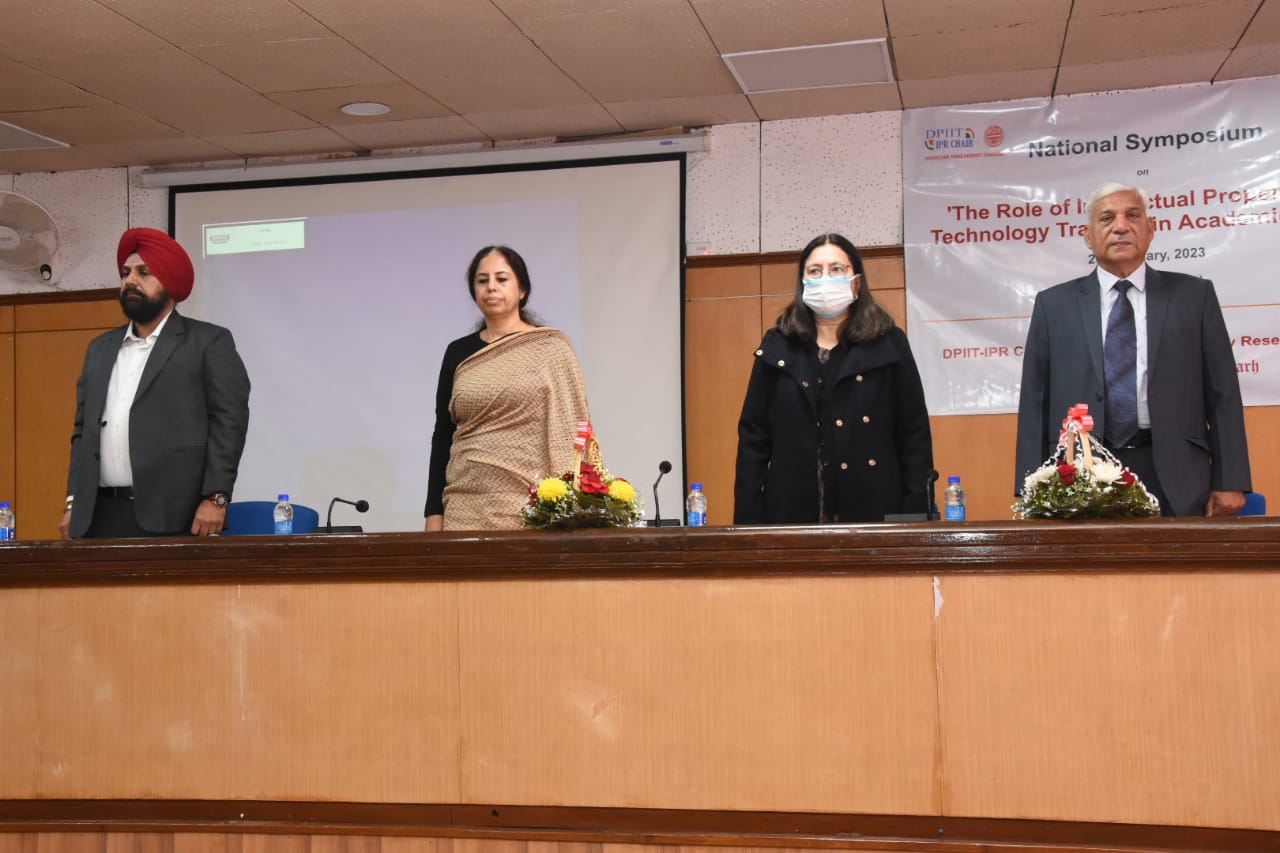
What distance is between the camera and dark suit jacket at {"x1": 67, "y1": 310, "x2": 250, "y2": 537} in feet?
10.3

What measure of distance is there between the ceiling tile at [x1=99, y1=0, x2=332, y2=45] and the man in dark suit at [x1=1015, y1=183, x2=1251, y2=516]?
2.68 metres

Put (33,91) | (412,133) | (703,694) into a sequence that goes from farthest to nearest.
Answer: (412,133) → (33,91) → (703,694)

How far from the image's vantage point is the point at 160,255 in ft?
11.0

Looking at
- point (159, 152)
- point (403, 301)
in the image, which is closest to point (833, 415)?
point (403, 301)

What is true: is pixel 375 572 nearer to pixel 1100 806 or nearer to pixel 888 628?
pixel 888 628

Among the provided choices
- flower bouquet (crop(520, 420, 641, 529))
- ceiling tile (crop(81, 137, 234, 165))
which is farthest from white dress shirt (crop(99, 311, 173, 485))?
ceiling tile (crop(81, 137, 234, 165))

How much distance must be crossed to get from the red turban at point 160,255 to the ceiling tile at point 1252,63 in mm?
3799

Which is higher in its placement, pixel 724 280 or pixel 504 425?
pixel 724 280

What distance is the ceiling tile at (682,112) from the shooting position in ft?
16.8

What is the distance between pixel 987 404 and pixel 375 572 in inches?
139

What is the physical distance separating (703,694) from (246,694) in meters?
0.81

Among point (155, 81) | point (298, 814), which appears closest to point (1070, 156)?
point (155, 81)

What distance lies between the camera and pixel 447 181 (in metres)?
5.68

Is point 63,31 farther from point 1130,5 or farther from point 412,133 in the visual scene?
point 1130,5
